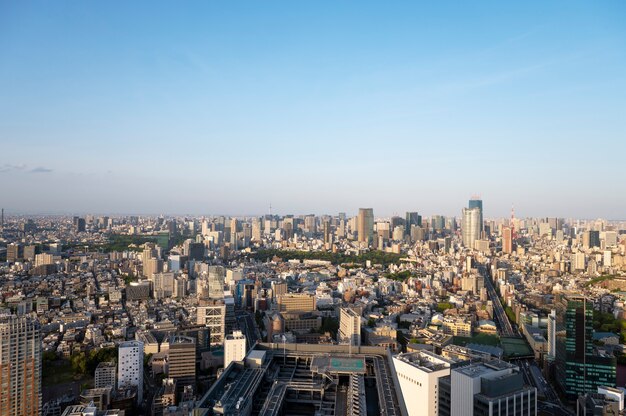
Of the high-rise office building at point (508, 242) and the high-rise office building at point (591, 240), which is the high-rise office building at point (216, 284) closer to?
the high-rise office building at point (508, 242)

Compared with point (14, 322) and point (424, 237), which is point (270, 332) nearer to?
point (14, 322)

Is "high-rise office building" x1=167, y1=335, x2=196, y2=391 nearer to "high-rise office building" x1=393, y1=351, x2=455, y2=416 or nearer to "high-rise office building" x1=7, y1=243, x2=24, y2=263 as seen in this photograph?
"high-rise office building" x1=393, y1=351, x2=455, y2=416

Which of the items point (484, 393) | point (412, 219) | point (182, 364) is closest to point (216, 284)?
point (182, 364)

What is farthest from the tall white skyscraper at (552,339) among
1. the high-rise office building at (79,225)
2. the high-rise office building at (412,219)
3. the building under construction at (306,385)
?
the high-rise office building at (79,225)

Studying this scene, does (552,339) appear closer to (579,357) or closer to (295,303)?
(579,357)

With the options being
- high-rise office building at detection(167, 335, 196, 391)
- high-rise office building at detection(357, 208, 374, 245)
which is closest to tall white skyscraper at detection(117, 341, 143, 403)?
high-rise office building at detection(167, 335, 196, 391)

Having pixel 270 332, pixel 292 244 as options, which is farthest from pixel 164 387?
pixel 292 244
